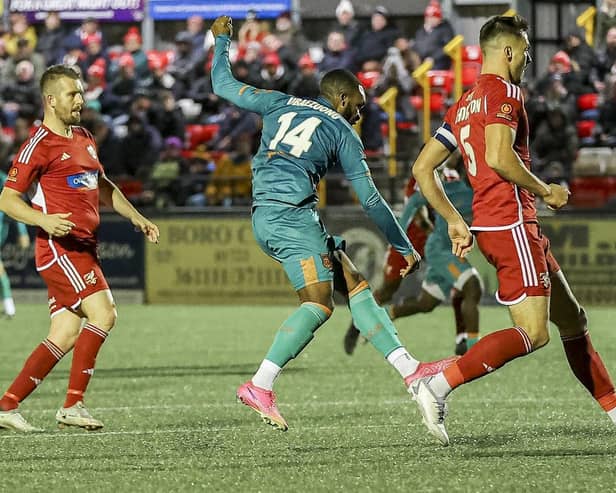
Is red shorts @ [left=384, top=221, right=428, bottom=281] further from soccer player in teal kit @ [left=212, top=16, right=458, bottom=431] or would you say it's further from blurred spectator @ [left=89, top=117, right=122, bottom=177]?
blurred spectator @ [left=89, top=117, right=122, bottom=177]

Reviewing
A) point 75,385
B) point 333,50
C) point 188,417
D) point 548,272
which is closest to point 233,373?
point 188,417

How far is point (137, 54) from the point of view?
25.7 m

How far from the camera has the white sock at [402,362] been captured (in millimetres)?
7129

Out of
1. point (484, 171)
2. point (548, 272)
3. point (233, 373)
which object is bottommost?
point (233, 373)

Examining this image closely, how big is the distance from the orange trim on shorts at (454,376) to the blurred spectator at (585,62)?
1504cm

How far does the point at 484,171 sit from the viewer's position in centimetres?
667

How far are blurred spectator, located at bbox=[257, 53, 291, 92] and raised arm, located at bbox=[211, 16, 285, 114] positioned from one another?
45.3 feet

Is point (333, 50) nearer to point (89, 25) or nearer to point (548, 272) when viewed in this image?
point (89, 25)

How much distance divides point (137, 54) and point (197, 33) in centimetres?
120

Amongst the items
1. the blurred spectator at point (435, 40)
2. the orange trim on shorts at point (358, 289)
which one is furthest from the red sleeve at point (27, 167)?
the blurred spectator at point (435, 40)

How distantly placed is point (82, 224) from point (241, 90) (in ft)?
3.83

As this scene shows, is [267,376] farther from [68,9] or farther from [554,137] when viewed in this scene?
[68,9]

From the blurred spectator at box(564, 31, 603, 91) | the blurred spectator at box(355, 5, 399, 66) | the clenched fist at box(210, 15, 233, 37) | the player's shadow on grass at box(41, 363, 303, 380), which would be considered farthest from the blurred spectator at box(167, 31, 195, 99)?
the clenched fist at box(210, 15, 233, 37)

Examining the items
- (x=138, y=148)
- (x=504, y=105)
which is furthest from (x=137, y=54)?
(x=504, y=105)
